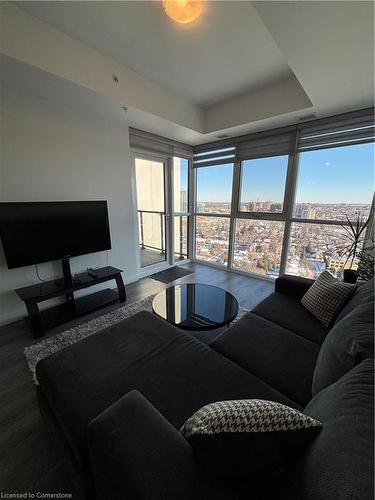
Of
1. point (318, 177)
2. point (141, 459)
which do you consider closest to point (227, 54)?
point (318, 177)

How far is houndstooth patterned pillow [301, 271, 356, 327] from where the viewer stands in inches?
62.6

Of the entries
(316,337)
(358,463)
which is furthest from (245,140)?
(358,463)

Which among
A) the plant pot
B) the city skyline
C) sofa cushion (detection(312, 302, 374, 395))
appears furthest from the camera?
the city skyline

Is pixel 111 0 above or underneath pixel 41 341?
above

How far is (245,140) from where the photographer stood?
335 cm

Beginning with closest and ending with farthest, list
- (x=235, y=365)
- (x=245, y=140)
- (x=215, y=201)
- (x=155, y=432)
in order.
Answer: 1. (x=155, y=432)
2. (x=235, y=365)
3. (x=245, y=140)
4. (x=215, y=201)

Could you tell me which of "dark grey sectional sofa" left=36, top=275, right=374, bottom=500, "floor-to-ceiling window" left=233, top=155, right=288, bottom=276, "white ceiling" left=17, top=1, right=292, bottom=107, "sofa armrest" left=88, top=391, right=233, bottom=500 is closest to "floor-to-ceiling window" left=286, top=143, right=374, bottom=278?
"floor-to-ceiling window" left=233, top=155, right=288, bottom=276

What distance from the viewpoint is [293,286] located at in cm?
203

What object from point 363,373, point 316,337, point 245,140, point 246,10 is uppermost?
point 246,10

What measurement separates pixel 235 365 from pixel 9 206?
7.83 feet

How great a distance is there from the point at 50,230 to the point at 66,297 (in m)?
0.89

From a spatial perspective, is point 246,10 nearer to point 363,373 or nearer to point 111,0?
point 111,0

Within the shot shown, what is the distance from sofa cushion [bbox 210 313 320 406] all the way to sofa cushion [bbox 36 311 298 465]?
3.4 inches

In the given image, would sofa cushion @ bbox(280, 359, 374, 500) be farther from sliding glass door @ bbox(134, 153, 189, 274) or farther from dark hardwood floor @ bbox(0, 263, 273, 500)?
sliding glass door @ bbox(134, 153, 189, 274)
